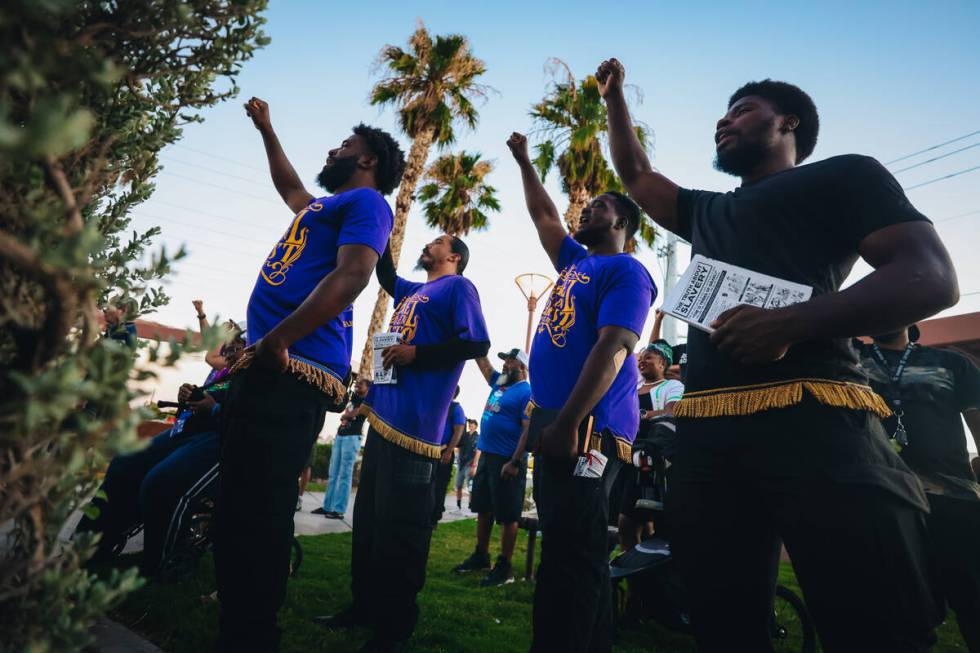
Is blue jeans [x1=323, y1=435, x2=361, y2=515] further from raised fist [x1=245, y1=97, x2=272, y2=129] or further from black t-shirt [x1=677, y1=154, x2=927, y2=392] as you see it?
black t-shirt [x1=677, y1=154, x2=927, y2=392]

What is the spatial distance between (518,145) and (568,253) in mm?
725

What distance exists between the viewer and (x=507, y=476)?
5094 millimetres

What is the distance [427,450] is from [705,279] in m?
1.74

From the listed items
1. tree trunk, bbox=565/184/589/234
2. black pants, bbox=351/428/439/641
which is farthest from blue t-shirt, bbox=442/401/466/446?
tree trunk, bbox=565/184/589/234

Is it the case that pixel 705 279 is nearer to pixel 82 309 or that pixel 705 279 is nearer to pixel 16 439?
pixel 82 309

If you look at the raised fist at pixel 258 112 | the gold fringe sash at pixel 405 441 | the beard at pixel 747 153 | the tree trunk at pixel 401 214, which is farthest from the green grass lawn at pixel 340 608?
the tree trunk at pixel 401 214

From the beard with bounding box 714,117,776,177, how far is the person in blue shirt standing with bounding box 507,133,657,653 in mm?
797

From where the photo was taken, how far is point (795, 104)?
1.91 m

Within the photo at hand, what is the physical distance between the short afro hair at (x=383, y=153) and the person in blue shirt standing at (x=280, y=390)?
0.59m

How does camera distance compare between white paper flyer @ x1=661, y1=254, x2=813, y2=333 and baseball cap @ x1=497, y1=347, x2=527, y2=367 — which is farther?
baseball cap @ x1=497, y1=347, x2=527, y2=367

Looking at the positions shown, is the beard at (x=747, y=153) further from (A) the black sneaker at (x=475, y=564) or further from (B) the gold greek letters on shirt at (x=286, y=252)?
(A) the black sneaker at (x=475, y=564)

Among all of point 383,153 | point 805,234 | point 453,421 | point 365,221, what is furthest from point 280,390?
point 453,421

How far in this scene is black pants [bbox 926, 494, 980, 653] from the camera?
9.45 ft

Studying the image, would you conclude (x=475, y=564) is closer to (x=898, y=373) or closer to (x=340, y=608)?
(x=340, y=608)
